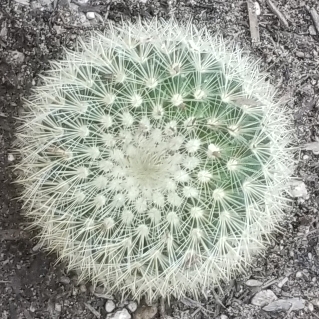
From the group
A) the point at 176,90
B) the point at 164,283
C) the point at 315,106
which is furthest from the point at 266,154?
the point at 315,106

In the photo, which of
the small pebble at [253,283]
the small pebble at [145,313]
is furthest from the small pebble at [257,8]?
the small pebble at [145,313]

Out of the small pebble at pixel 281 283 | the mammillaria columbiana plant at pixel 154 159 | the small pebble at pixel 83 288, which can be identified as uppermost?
the mammillaria columbiana plant at pixel 154 159

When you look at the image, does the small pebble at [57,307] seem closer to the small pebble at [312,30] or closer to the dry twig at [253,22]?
the dry twig at [253,22]

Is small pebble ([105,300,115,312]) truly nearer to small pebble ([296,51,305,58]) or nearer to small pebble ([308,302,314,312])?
small pebble ([308,302,314,312])

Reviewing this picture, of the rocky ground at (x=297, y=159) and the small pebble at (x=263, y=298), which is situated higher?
the rocky ground at (x=297, y=159)

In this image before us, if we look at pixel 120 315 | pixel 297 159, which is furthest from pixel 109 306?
pixel 297 159

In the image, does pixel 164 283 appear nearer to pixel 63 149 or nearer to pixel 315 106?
pixel 63 149

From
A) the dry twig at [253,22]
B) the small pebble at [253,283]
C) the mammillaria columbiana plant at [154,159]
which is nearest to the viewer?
the mammillaria columbiana plant at [154,159]

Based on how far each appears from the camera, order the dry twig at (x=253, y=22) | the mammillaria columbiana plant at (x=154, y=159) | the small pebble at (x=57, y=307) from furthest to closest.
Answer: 1. the dry twig at (x=253, y=22)
2. the small pebble at (x=57, y=307)
3. the mammillaria columbiana plant at (x=154, y=159)
